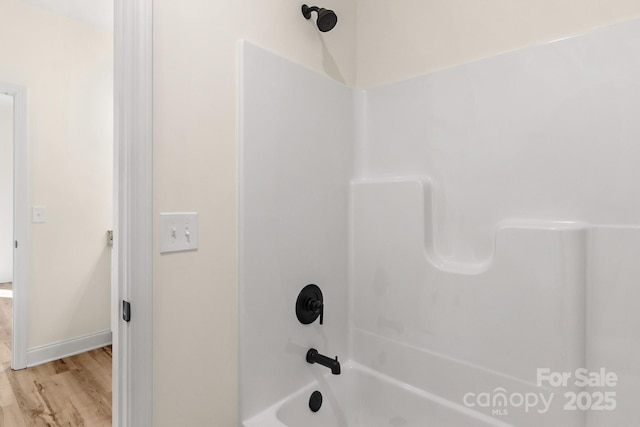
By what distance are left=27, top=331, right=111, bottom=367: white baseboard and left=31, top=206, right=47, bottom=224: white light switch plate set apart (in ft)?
3.28

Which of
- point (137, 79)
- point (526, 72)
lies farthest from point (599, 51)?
point (137, 79)

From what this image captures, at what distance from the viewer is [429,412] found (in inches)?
49.2

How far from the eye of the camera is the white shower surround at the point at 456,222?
966 mm

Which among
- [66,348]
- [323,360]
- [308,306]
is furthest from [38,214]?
[323,360]

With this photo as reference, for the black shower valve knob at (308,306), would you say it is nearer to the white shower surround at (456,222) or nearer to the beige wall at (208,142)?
the white shower surround at (456,222)

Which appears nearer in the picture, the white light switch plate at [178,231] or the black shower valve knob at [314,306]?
the white light switch plate at [178,231]

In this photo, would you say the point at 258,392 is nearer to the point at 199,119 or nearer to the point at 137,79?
the point at 199,119

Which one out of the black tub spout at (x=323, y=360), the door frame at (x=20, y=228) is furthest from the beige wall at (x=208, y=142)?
the door frame at (x=20, y=228)

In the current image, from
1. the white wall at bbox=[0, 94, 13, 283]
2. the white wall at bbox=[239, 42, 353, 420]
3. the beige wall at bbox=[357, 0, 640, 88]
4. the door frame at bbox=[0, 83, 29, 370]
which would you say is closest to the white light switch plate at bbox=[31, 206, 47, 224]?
the door frame at bbox=[0, 83, 29, 370]

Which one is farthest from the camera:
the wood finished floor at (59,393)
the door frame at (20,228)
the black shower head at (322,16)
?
the door frame at (20,228)

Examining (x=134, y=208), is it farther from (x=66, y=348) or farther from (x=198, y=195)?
(x=66, y=348)

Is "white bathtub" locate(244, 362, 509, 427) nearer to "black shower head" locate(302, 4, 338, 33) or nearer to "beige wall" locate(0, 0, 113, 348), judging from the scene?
"black shower head" locate(302, 4, 338, 33)

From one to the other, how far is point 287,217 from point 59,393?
2159 mm

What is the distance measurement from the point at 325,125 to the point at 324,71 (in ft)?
0.82
